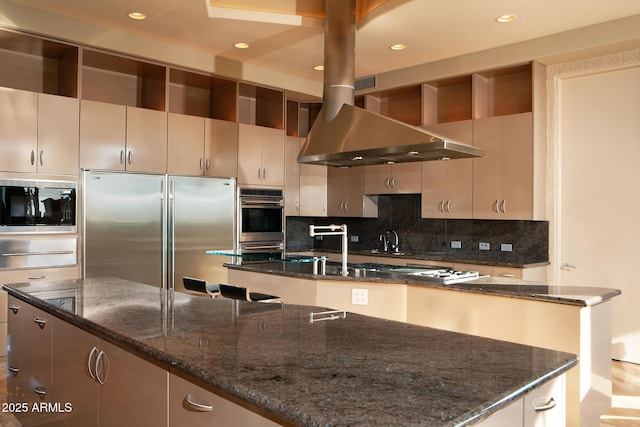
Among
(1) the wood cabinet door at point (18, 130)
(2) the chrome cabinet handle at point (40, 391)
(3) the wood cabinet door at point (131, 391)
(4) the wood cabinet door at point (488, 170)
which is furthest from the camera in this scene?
(4) the wood cabinet door at point (488, 170)

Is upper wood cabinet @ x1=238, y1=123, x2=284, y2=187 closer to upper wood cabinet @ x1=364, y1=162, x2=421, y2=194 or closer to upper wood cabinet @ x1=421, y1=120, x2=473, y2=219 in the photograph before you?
upper wood cabinet @ x1=364, y1=162, x2=421, y2=194

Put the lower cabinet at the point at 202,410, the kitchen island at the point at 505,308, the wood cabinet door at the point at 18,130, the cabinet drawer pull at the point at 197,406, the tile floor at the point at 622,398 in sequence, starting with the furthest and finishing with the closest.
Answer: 1. the wood cabinet door at the point at 18,130
2. the tile floor at the point at 622,398
3. the kitchen island at the point at 505,308
4. the cabinet drawer pull at the point at 197,406
5. the lower cabinet at the point at 202,410

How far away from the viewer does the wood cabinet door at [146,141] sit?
15.9 ft

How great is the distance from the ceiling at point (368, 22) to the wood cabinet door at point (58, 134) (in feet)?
2.51

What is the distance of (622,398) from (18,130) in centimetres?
507

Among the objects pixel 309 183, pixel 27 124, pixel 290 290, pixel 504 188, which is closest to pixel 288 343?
pixel 290 290

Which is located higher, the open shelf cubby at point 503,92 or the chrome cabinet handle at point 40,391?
the open shelf cubby at point 503,92

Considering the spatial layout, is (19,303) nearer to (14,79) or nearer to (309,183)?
(14,79)

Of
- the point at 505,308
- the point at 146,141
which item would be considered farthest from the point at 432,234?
the point at 146,141

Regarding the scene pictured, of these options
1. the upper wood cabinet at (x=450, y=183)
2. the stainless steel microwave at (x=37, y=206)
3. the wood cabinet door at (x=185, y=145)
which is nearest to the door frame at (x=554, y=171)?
the upper wood cabinet at (x=450, y=183)

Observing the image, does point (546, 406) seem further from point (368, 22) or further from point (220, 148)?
point (220, 148)

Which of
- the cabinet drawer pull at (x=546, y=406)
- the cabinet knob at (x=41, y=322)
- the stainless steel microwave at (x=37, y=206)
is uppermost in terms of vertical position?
the stainless steel microwave at (x=37, y=206)

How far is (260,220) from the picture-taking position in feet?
19.6

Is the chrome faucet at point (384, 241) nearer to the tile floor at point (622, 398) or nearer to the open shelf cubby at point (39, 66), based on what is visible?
the tile floor at point (622, 398)
